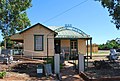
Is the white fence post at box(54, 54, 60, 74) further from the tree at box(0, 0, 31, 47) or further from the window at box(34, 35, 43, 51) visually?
the tree at box(0, 0, 31, 47)

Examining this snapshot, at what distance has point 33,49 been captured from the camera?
1289 inches

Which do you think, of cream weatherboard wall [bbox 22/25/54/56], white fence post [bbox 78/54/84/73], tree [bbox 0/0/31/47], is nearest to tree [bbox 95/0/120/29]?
white fence post [bbox 78/54/84/73]

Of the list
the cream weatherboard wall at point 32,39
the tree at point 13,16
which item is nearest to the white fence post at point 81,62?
the cream weatherboard wall at point 32,39

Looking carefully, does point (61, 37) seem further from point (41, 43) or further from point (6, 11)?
point (6, 11)

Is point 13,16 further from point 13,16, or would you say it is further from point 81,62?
point 81,62

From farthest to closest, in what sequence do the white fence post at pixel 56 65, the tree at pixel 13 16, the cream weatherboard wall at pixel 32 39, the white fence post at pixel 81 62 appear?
the tree at pixel 13 16, the cream weatherboard wall at pixel 32 39, the white fence post at pixel 56 65, the white fence post at pixel 81 62

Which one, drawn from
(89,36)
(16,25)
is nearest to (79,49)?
(89,36)

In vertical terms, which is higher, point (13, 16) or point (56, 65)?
point (13, 16)

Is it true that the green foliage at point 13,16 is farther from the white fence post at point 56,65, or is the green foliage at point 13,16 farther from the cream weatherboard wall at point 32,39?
the white fence post at point 56,65

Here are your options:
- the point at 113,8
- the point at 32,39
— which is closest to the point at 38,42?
the point at 32,39

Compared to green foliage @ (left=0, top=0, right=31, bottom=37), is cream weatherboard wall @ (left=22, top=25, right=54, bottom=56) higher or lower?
lower

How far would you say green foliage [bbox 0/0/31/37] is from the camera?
123ft

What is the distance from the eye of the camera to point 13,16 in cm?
3881

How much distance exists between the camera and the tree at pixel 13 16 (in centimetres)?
3750
